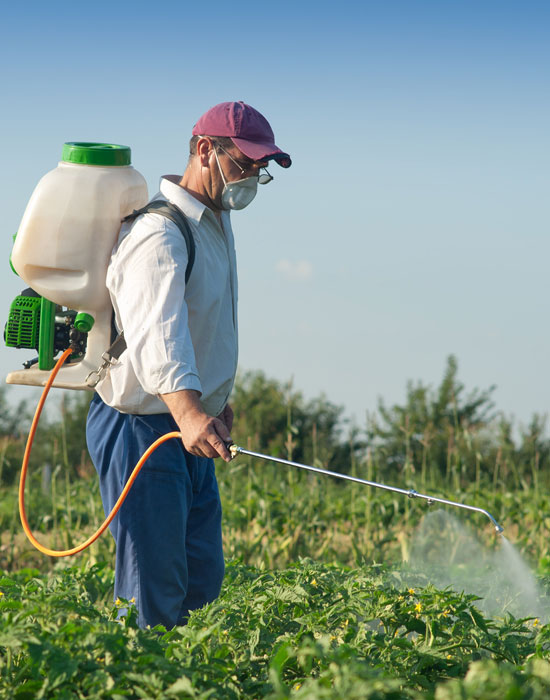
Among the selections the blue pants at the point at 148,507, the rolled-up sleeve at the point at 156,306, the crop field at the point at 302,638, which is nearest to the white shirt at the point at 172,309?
the rolled-up sleeve at the point at 156,306

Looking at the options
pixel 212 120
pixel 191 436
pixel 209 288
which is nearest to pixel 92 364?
pixel 209 288

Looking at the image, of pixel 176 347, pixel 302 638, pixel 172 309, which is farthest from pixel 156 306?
pixel 302 638

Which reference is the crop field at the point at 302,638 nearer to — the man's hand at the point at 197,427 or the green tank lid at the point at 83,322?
the man's hand at the point at 197,427

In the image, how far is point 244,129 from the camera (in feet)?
10.9

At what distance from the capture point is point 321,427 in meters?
10.7

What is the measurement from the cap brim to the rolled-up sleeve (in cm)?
41

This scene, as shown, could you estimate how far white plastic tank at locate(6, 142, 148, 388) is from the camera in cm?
335

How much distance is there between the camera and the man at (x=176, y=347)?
10.00 ft

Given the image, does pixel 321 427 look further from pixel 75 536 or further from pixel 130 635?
pixel 130 635

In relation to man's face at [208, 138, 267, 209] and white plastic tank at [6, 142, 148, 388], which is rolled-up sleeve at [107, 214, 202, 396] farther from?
man's face at [208, 138, 267, 209]

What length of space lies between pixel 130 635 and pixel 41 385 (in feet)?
5.32

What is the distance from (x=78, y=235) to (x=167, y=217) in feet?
1.26

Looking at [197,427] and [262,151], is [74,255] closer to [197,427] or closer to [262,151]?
[262,151]

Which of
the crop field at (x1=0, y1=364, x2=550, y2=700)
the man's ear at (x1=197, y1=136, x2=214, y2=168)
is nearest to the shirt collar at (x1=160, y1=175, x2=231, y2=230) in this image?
the man's ear at (x1=197, y1=136, x2=214, y2=168)
